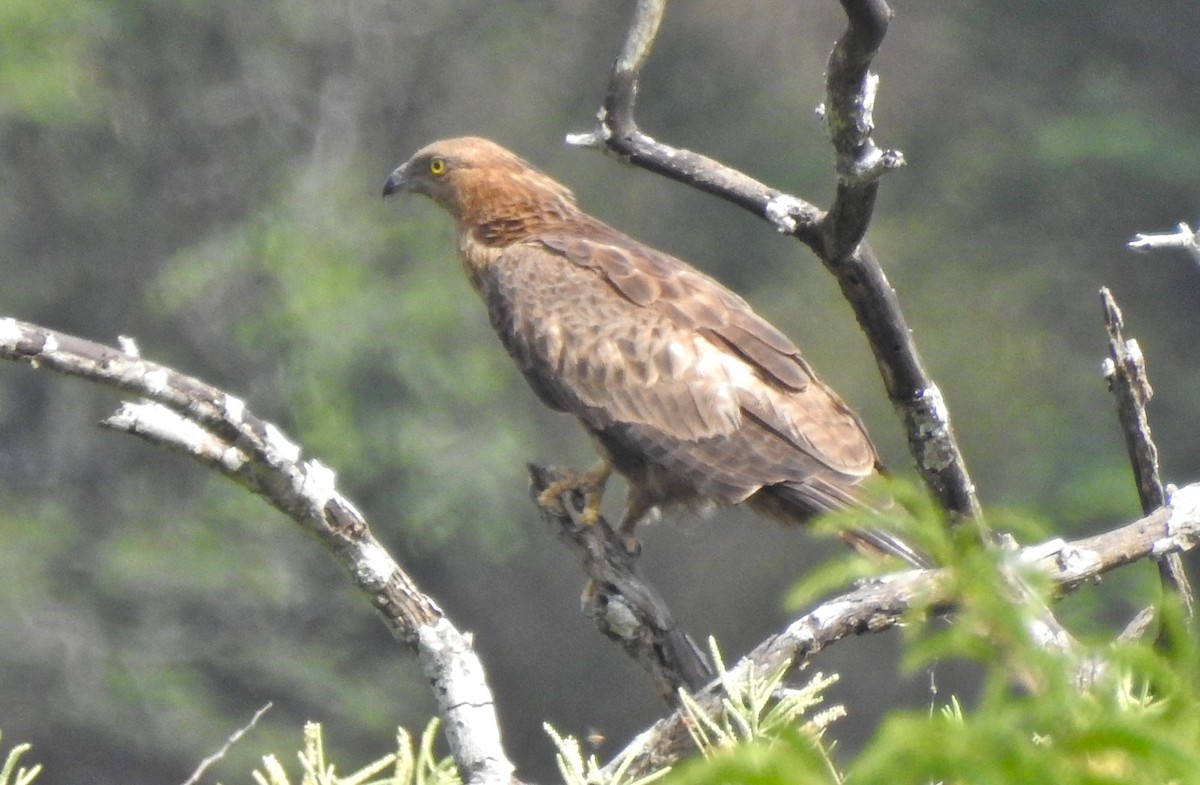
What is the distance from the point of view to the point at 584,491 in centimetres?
350

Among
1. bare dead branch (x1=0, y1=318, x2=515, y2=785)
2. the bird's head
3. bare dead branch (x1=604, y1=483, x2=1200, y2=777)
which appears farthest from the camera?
the bird's head

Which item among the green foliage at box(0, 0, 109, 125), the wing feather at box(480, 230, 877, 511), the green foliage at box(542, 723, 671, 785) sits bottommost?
the green foliage at box(542, 723, 671, 785)

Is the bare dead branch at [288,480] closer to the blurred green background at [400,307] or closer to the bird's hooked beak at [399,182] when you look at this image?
the bird's hooked beak at [399,182]

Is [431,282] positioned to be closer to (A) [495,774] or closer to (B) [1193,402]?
(B) [1193,402]

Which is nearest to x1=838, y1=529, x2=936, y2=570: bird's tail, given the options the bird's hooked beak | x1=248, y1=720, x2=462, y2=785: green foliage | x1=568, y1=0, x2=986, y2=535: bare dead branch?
x1=568, y1=0, x2=986, y2=535: bare dead branch

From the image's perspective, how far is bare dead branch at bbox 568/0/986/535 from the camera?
214 cm

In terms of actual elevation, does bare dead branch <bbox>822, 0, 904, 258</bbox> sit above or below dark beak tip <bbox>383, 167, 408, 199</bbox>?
below

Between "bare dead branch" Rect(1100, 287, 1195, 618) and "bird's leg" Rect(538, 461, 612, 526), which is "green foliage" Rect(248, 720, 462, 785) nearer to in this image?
"bare dead branch" Rect(1100, 287, 1195, 618)

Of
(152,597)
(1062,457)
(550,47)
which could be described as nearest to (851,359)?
(1062,457)

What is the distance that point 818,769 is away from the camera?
109 cm

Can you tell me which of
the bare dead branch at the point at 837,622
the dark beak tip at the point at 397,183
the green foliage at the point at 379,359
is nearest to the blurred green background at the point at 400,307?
the green foliage at the point at 379,359

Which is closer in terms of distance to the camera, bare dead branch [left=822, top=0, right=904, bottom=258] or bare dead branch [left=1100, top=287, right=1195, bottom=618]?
bare dead branch [left=822, top=0, right=904, bottom=258]

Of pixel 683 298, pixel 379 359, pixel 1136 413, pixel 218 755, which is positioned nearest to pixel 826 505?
pixel 683 298

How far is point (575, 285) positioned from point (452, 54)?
8.49 meters
